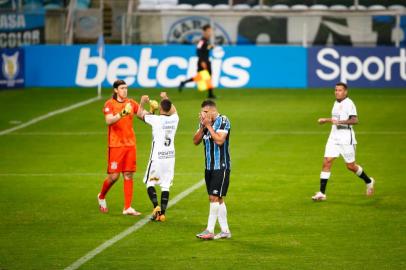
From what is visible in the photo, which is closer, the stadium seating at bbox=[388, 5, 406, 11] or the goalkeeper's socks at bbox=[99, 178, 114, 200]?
the goalkeeper's socks at bbox=[99, 178, 114, 200]

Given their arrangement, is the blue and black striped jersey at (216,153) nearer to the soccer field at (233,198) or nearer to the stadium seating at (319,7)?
the soccer field at (233,198)

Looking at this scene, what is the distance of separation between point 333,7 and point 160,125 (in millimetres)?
25008

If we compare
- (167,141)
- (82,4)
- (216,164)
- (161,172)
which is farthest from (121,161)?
(82,4)

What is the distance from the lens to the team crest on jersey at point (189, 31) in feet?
122

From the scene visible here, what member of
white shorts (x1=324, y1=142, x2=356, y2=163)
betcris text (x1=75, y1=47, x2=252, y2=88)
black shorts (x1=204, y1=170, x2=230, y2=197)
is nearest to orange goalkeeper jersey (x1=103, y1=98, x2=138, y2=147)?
black shorts (x1=204, y1=170, x2=230, y2=197)

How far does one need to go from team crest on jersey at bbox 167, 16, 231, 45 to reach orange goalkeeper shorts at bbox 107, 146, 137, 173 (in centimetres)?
2217

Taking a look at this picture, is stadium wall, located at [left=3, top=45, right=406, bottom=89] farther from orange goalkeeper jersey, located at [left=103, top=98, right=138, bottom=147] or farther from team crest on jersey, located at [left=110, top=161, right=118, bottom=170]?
team crest on jersey, located at [left=110, top=161, right=118, bottom=170]

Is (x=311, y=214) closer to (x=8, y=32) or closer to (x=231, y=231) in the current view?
(x=231, y=231)

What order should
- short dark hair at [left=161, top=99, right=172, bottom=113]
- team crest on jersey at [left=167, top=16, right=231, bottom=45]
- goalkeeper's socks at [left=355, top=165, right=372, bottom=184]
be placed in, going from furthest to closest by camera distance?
team crest on jersey at [left=167, top=16, right=231, bottom=45]
goalkeeper's socks at [left=355, top=165, right=372, bottom=184]
short dark hair at [left=161, top=99, right=172, bottom=113]

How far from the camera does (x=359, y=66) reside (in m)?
33.5

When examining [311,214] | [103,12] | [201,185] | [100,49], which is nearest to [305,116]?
[100,49]

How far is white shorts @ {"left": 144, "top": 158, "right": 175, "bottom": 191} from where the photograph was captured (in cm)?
1479

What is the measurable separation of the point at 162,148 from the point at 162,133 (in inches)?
9.4

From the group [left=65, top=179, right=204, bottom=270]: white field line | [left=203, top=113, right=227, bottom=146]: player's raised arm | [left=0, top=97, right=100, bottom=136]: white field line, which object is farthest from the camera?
[left=0, top=97, right=100, bottom=136]: white field line
